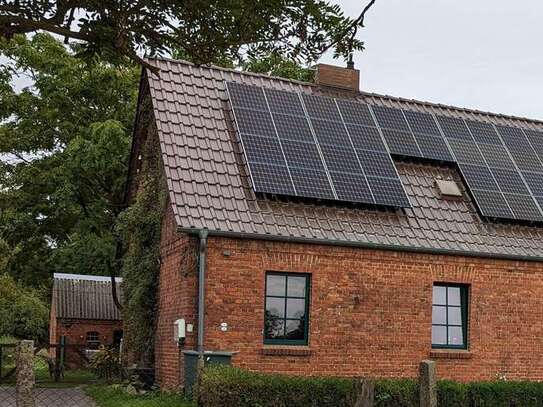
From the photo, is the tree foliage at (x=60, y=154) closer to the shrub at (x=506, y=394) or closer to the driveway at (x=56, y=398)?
the driveway at (x=56, y=398)

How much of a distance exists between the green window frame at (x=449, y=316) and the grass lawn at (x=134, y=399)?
548 cm

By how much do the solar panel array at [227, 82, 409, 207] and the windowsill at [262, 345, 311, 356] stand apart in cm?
292

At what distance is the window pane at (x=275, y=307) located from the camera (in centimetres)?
1580

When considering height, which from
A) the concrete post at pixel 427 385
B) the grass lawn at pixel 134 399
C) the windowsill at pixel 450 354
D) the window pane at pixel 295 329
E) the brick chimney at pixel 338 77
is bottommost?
the grass lawn at pixel 134 399

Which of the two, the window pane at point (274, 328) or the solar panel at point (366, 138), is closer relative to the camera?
the window pane at point (274, 328)

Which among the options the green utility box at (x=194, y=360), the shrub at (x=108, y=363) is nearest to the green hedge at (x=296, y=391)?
the green utility box at (x=194, y=360)

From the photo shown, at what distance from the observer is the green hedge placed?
12.0 m

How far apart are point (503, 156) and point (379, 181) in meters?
4.19


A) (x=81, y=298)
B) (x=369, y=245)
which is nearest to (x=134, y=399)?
(x=369, y=245)

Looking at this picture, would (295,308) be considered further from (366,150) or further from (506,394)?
(506,394)

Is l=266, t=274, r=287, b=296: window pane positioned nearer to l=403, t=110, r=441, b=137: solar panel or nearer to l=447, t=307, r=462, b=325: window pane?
l=447, t=307, r=462, b=325: window pane

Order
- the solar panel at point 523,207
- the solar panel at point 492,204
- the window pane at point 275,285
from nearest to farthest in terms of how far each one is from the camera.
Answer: the window pane at point 275,285
the solar panel at point 492,204
the solar panel at point 523,207

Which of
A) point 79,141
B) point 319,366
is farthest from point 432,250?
point 79,141

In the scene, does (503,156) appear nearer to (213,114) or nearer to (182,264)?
(213,114)
